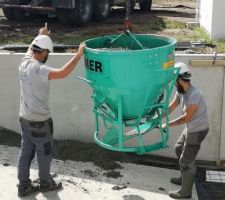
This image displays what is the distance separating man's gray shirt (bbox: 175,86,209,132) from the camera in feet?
16.4

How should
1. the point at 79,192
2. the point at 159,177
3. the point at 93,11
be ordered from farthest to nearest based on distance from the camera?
→ the point at 93,11 < the point at 159,177 < the point at 79,192

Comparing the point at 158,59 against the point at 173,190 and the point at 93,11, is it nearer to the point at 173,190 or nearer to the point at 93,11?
the point at 173,190

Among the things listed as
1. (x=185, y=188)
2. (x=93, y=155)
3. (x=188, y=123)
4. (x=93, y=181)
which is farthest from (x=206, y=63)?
(x=93, y=181)

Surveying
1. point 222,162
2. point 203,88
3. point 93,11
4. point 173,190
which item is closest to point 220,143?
point 222,162

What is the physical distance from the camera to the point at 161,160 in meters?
6.92

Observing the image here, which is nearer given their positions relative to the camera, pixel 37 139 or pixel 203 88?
pixel 37 139

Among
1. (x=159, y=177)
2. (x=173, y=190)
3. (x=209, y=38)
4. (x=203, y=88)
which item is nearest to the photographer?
(x=173, y=190)

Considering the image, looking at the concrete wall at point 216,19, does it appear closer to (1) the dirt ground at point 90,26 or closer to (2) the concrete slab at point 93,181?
(1) the dirt ground at point 90,26

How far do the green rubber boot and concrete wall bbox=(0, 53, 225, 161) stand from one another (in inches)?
56.7

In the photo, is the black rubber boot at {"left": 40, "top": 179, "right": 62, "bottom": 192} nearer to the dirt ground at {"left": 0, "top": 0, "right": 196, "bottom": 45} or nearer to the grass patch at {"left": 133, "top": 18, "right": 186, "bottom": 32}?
the dirt ground at {"left": 0, "top": 0, "right": 196, "bottom": 45}

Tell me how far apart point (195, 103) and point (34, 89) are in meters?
1.75

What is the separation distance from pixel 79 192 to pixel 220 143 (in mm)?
2481

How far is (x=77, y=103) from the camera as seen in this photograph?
678 centimetres

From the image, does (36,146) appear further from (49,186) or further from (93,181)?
(93,181)
